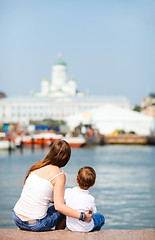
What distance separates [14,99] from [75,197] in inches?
5828

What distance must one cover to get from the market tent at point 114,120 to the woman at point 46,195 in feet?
153

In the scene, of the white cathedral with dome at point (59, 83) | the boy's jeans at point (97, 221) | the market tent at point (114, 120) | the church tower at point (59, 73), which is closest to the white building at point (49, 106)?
the white cathedral with dome at point (59, 83)

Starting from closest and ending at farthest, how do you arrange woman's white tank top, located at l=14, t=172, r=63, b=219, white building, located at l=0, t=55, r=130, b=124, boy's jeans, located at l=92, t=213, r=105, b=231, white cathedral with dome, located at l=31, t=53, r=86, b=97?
woman's white tank top, located at l=14, t=172, r=63, b=219 < boy's jeans, located at l=92, t=213, r=105, b=231 < white building, located at l=0, t=55, r=130, b=124 < white cathedral with dome, located at l=31, t=53, r=86, b=97

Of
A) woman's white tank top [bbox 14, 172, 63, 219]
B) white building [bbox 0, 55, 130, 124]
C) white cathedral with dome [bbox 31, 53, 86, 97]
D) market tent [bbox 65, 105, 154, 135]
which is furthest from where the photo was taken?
white cathedral with dome [bbox 31, 53, 86, 97]

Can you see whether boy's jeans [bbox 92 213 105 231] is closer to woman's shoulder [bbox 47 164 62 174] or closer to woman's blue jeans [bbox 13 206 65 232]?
woman's blue jeans [bbox 13 206 65 232]

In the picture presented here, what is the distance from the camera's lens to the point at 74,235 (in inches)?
180

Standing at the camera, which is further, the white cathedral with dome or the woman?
the white cathedral with dome

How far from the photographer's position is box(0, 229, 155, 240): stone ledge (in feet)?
14.8

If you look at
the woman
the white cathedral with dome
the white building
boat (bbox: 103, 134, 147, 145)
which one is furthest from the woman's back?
the white cathedral with dome

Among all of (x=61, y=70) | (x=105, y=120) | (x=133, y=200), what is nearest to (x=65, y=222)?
(x=133, y=200)

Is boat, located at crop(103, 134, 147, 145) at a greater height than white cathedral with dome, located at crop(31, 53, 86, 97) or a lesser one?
lesser

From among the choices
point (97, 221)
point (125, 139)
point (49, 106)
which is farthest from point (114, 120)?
point (49, 106)

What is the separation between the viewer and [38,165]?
472 centimetres

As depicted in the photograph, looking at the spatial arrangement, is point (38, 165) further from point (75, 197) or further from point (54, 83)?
point (54, 83)
